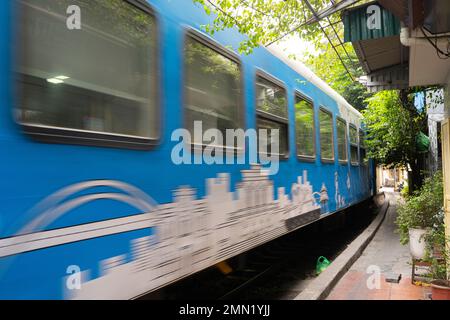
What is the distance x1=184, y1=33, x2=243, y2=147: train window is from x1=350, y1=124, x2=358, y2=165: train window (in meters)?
6.29

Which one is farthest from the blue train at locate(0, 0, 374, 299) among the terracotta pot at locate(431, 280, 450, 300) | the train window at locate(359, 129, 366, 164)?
the train window at locate(359, 129, 366, 164)

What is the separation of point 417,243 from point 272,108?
3.03 m

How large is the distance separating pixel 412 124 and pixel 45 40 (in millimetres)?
10138

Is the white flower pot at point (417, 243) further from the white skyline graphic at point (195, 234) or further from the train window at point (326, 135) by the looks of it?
the white skyline graphic at point (195, 234)

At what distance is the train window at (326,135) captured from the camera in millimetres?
7105

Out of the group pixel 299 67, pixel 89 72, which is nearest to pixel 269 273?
pixel 299 67

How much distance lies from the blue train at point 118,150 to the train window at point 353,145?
235 inches

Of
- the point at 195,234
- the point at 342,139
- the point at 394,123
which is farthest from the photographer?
the point at 394,123

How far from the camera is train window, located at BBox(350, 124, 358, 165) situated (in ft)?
33.1

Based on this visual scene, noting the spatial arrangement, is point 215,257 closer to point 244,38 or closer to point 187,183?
point 187,183

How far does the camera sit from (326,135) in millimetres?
7422

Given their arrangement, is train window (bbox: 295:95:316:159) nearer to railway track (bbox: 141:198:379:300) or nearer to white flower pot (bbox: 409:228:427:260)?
railway track (bbox: 141:198:379:300)

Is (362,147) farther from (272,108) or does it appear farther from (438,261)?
(272,108)

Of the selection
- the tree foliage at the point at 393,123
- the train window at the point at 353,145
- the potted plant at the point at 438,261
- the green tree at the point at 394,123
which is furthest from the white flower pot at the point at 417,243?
the tree foliage at the point at 393,123
